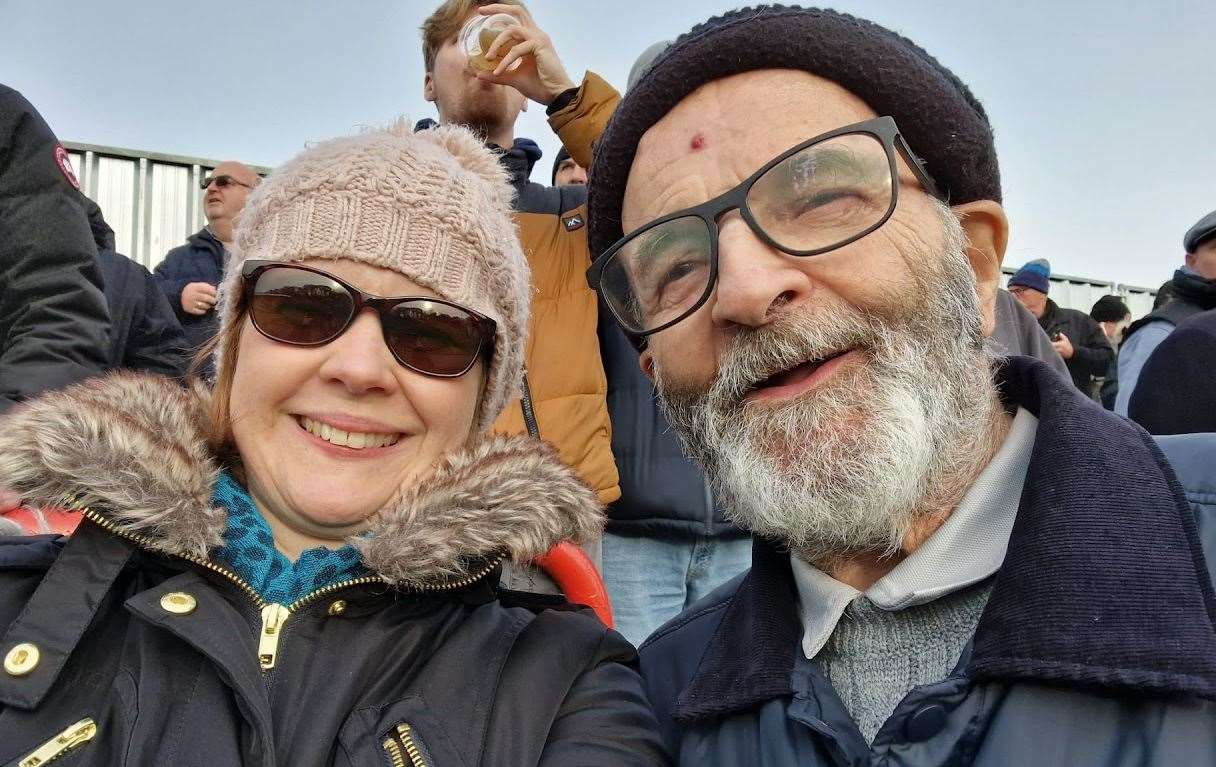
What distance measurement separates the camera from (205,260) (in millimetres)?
4559

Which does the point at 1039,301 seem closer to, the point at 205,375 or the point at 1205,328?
the point at 1205,328

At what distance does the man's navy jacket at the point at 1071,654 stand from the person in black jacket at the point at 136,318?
9.22 ft

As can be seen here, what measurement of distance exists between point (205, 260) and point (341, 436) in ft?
11.4

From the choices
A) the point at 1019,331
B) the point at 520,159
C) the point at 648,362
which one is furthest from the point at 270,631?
the point at 1019,331

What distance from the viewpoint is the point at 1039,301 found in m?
6.84

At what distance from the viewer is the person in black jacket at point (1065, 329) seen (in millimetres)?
6742

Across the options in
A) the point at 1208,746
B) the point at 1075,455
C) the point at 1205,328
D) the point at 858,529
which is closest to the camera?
the point at 1208,746

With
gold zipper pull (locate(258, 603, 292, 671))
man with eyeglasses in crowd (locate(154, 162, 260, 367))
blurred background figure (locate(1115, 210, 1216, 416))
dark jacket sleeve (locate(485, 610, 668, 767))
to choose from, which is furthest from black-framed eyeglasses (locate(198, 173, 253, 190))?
blurred background figure (locate(1115, 210, 1216, 416))

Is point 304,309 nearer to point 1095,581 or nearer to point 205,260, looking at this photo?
point 1095,581

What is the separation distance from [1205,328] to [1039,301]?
16.6 ft

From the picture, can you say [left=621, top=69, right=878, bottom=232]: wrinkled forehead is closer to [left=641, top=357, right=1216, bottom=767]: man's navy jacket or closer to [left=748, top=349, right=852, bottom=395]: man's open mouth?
[left=748, top=349, right=852, bottom=395]: man's open mouth

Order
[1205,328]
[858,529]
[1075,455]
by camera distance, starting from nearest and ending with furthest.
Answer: [1075,455] < [858,529] < [1205,328]

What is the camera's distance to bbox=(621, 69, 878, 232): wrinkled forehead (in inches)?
59.2

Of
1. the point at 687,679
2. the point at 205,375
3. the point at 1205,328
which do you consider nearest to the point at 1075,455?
the point at 687,679
